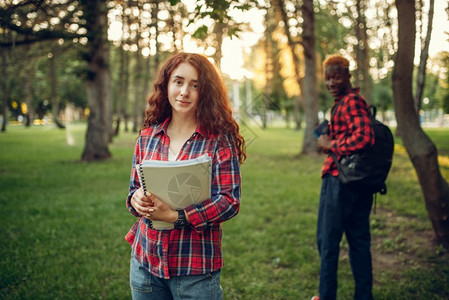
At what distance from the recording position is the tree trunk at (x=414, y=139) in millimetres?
4360

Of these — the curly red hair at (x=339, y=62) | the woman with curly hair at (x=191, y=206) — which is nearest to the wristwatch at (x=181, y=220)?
the woman with curly hair at (x=191, y=206)

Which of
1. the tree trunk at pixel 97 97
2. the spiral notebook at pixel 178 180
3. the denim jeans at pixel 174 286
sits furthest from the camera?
the tree trunk at pixel 97 97

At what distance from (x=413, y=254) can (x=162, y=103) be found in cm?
414

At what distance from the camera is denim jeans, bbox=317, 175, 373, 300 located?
3.19 m

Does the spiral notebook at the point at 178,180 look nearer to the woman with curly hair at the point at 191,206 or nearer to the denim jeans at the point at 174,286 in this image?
the woman with curly hair at the point at 191,206

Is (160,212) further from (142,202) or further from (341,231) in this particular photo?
(341,231)

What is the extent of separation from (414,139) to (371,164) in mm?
1840

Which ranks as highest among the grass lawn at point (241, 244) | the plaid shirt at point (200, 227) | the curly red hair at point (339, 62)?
the curly red hair at point (339, 62)

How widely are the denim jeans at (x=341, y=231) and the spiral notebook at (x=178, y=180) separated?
5.72 feet

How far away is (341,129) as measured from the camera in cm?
323

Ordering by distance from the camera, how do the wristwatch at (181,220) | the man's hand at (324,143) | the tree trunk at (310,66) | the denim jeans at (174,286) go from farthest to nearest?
the tree trunk at (310,66) → the man's hand at (324,143) → the denim jeans at (174,286) → the wristwatch at (181,220)

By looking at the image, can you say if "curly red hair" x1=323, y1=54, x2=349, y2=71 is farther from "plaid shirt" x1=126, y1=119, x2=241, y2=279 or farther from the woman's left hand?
the woman's left hand

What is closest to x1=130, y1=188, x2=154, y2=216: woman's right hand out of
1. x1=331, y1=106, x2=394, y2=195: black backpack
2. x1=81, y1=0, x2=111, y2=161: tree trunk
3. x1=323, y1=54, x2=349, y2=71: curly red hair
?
x1=331, y1=106, x2=394, y2=195: black backpack

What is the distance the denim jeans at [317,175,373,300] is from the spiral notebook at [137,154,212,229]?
1743 millimetres
